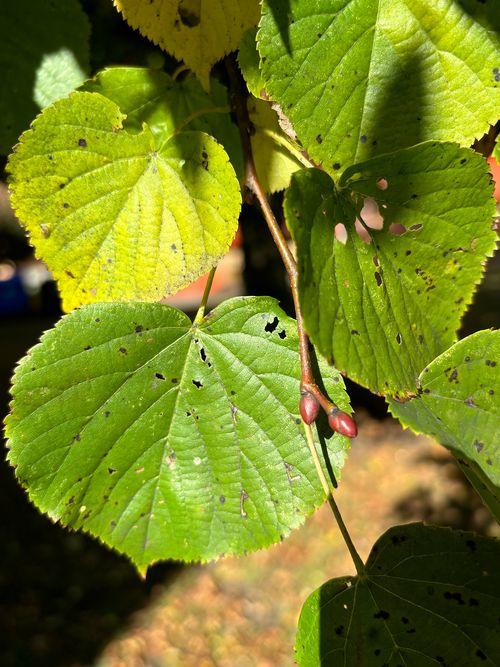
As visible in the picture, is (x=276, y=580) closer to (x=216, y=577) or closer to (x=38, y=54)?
(x=216, y=577)

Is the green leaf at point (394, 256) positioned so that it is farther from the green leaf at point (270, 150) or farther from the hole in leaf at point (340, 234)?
the green leaf at point (270, 150)

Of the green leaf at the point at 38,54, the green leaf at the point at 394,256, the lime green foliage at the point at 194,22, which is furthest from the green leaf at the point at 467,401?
the green leaf at the point at 38,54

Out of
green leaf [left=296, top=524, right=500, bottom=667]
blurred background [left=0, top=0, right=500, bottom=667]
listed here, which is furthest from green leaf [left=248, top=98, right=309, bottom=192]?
blurred background [left=0, top=0, right=500, bottom=667]

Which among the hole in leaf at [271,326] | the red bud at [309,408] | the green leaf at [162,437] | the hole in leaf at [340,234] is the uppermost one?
the hole in leaf at [340,234]

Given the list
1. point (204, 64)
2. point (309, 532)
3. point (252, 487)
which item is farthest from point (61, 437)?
point (309, 532)

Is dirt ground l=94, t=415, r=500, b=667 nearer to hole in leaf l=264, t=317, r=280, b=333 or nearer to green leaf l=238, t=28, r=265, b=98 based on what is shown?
hole in leaf l=264, t=317, r=280, b=333

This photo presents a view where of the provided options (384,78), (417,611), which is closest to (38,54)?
(384,78)

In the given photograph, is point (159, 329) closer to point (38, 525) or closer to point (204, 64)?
point (204, 64)
